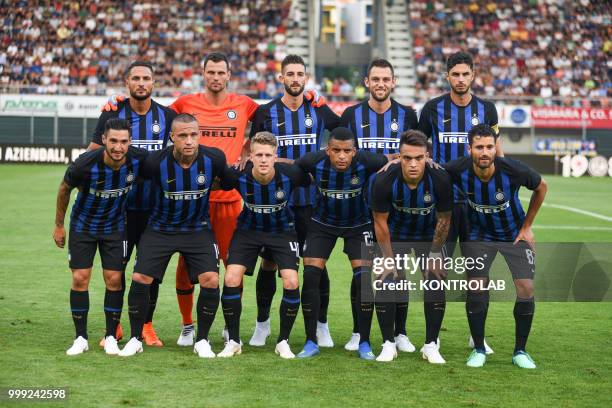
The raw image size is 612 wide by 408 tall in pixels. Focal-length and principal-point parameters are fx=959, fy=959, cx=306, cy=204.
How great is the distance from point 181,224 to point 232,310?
0.81 m

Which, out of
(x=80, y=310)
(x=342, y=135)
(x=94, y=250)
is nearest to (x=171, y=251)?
(x=94, y=250)

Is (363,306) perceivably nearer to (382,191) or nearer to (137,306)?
(382,191)

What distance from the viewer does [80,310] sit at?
7594 mm

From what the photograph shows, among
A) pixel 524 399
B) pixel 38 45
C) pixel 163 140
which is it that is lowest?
pixel 524 399

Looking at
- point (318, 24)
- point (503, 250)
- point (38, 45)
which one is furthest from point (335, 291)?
point (318, 24)

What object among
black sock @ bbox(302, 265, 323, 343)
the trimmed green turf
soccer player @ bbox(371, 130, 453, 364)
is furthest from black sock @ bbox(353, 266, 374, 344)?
black sock @ bbox(302, 265, 323, 343)

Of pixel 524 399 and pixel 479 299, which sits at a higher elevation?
pixel 479 299

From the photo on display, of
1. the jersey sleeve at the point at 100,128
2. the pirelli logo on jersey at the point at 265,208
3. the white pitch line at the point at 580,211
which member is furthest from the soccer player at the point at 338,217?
the white pitch line at the point at 580,211

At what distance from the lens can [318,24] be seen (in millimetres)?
49906

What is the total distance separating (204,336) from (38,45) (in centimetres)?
3332

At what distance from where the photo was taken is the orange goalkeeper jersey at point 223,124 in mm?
8305

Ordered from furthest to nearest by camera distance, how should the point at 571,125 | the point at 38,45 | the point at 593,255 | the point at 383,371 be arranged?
1. the point at 38,45
2. the point at 571,125
3. the point at 593,255
4. the point at 383,371

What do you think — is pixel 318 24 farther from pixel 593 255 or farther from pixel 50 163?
pixel 593 255

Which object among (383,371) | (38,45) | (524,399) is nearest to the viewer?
(524,399)
